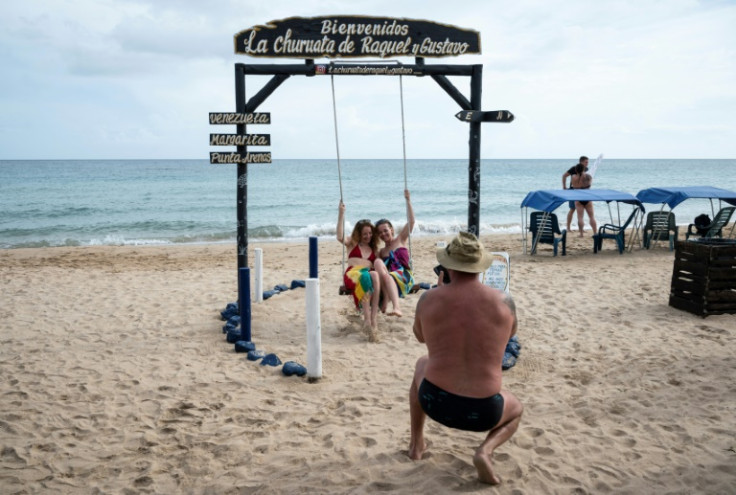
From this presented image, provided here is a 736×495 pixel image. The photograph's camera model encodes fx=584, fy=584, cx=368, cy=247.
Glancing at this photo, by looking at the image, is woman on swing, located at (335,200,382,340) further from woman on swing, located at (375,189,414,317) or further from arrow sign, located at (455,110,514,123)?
arrow sign, located at (455,110,514,123)

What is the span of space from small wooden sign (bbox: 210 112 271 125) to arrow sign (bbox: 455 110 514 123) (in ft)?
7.65

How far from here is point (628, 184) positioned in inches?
2142

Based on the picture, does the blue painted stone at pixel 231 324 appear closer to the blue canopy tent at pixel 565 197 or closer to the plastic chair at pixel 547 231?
the blue canopy tent at pixel 565 197

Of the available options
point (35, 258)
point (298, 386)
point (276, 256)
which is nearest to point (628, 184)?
point (276, 256)

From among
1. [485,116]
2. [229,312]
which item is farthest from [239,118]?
[485,116]

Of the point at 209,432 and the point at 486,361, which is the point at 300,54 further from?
the point at 486,361

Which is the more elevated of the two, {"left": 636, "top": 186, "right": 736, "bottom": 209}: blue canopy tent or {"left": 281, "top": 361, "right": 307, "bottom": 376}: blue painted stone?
{"left": 636, "top": 186, "right": 736, "bottom": 209}: blue canopy tent

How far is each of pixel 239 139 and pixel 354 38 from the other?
1.82m

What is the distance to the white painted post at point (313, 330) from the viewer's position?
534 centimetres

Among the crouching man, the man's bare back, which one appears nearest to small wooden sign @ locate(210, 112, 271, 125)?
the crouching man

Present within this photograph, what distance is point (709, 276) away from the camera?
23.2ft

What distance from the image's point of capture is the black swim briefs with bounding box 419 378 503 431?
3.20 metres

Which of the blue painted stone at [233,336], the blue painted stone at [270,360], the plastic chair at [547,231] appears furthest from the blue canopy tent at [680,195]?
the blue painted stone at [270,360]

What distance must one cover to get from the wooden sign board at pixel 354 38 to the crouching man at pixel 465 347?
436 centimetres
